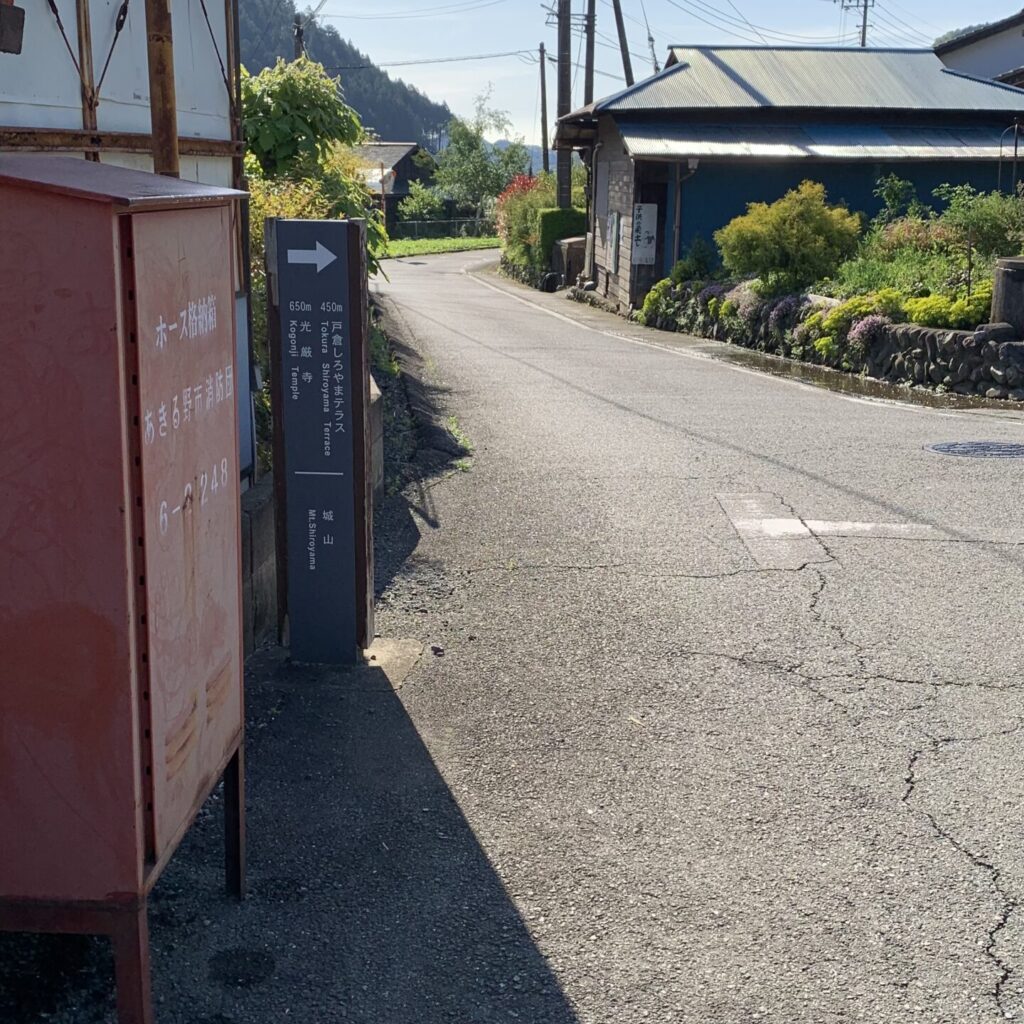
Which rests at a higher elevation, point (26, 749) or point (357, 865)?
point (26, 749)

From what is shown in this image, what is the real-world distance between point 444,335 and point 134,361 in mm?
17232

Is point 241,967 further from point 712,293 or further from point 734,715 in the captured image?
point 712,293

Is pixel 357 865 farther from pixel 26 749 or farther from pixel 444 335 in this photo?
pixel 444 335

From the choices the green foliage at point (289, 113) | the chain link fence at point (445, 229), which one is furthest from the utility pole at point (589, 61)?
the green foliage at point (289, 113)

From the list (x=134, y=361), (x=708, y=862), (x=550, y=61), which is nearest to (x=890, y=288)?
(x=708, y=862)

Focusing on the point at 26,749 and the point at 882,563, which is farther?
the point at 882,563

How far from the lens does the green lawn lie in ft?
173

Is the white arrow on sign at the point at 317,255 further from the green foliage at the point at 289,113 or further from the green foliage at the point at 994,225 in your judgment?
the green foliage at the point at 994,225

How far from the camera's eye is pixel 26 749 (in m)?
2.99

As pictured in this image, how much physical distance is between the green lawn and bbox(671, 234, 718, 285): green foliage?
27467mm

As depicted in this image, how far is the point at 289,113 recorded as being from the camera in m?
11.5

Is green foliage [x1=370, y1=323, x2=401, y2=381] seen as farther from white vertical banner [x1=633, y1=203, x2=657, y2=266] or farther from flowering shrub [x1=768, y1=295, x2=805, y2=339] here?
white vertical banner [x1=633, y1=203, x2=657, y2=266]

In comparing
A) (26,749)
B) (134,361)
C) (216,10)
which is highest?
(216,10)

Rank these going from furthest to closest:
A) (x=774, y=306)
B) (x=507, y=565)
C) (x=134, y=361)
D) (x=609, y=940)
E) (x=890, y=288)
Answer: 1. (x=774, y=306)
2. (x=890, y=288)
3. (x=507, y=565)
4. (x=609, y=940)
5. (x=134, y=361)
